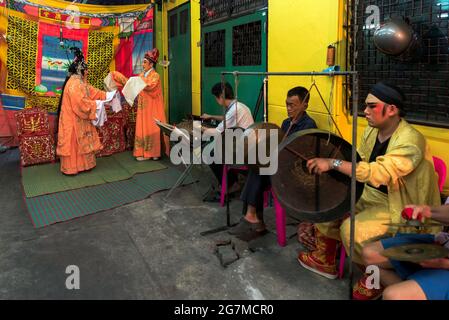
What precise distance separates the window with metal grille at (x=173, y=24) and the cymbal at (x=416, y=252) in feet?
21.2

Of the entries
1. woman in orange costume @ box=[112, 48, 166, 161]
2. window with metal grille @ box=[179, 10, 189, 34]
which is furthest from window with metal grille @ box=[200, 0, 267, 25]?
woman in orange costume @ box=[112, 48, 166, 161]

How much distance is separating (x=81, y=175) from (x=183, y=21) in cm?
330

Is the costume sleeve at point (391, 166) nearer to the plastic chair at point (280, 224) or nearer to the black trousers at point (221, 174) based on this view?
the plastic chair at point (280, 224)

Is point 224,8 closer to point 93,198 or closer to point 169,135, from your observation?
point 169,135

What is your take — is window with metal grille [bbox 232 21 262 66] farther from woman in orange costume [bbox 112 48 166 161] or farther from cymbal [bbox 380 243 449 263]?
cymbal [bbox 380 243 449 263]

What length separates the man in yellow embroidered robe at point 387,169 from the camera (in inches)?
91.0

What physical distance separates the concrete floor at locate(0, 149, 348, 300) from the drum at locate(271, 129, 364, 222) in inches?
22.0

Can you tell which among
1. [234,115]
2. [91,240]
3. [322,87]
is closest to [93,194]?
[91,240]

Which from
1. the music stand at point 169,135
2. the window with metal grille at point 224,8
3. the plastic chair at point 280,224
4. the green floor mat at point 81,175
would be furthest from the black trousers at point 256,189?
the green floor mat at point 81,175

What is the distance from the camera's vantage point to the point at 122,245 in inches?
140

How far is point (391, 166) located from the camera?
228cm

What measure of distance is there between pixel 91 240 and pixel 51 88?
4144mm

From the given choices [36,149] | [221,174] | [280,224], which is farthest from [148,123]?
[280,224]
